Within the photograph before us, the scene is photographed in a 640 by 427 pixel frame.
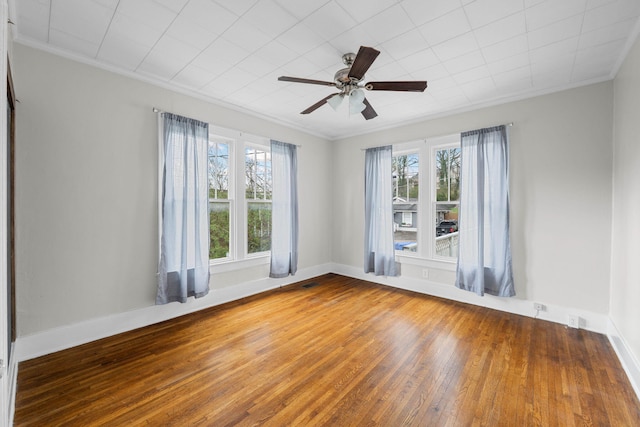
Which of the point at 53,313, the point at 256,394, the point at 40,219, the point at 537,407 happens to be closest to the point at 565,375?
the point at 537,407

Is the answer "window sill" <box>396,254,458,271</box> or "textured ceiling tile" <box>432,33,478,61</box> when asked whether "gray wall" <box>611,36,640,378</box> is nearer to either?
"textured ceiling tile" <box>432,33,478,61</box>

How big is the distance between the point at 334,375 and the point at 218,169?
3074mm

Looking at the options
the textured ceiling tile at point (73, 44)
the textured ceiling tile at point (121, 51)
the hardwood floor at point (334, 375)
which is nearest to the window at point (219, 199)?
the hardwood floor at point (334, 375)

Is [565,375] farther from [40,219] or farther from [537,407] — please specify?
[40,219]

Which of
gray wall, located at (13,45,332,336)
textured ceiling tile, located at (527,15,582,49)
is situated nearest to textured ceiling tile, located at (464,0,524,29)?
textured ceiling tile, located at (527,15,582,49)

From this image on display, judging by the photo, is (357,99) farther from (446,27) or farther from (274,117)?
(274,117)

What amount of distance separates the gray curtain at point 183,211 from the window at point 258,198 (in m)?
0.84

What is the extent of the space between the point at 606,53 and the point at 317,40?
272cm

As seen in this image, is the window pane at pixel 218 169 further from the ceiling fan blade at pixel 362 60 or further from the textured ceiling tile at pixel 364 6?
the textured ceiling tile at pixel 364 6

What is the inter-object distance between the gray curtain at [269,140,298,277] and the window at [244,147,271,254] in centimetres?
15

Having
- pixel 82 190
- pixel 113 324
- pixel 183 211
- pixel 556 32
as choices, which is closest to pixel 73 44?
pixel 82 190

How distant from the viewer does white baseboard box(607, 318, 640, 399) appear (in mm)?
2162

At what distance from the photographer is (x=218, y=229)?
4012mm

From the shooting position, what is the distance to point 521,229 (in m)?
3.57
